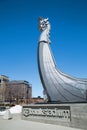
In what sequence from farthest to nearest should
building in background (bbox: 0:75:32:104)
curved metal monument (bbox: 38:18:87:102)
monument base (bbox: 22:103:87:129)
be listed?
building in background (bbox: 0:75:32:104) < curved metal monument (bbox: 38:18:87:102) < monument base (bbox: 22:103:87:129)

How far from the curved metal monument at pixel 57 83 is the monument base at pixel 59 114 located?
2.11 m

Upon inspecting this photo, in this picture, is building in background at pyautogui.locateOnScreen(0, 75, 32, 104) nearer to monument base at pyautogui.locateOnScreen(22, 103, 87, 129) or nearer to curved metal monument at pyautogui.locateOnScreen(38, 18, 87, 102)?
curved metal monument at pyautogui.locateOnScreen(38, 18, 87, 102)

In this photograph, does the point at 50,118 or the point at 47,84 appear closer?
the point at 50,118

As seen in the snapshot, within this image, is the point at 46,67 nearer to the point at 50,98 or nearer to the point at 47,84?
the point at 47,84

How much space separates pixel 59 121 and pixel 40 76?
585 cm

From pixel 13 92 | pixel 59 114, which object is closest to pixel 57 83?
pixel 59 114

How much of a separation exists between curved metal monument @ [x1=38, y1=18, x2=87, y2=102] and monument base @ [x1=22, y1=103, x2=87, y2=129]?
2.11 m

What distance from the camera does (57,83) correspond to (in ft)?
Answer: 57.4

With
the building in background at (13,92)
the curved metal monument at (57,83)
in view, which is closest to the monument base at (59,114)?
the curved metal monument at (57,83)

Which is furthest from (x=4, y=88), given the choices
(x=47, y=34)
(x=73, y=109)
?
(x=73, y=109)

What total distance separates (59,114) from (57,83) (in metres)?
4.10

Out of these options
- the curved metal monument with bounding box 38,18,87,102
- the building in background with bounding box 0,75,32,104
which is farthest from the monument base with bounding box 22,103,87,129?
the building in background with bounding box 0,75,32,104

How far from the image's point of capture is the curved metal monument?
1708 cm

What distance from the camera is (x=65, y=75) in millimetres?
17953
